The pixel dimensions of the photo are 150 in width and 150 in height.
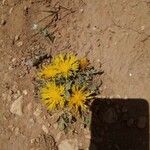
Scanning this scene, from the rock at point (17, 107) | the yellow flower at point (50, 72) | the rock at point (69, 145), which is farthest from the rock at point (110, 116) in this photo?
the rock at point (17, 107)

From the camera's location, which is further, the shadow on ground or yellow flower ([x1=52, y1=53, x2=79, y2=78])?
yellow flower ([x1=52, y1=53, x2=79, y2=78])

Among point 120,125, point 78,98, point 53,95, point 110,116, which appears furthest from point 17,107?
point 120,125

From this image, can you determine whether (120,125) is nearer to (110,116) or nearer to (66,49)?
(110,116)

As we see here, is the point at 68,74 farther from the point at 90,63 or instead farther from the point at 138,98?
the point at 138,98

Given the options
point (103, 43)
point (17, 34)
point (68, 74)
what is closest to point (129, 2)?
point (103, 43)

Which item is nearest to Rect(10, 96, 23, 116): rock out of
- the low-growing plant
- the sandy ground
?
the sandy ground

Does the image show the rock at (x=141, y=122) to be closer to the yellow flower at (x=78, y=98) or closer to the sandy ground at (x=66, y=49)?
the sandy ground at (x=66, y=49)

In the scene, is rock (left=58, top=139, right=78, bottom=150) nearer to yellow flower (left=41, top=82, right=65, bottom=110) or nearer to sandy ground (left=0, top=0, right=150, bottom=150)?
sandy ground (left=0, top=0, right=150, bottom=150)

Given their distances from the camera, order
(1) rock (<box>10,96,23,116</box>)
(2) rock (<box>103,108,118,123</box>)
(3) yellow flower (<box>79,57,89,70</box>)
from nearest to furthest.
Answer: (2) rock (<box>103,108,118,123</box>), (3) yellow flower (<box>79,57,89,70</box>), (1) rock (<box>10,96,23,116</box>)
